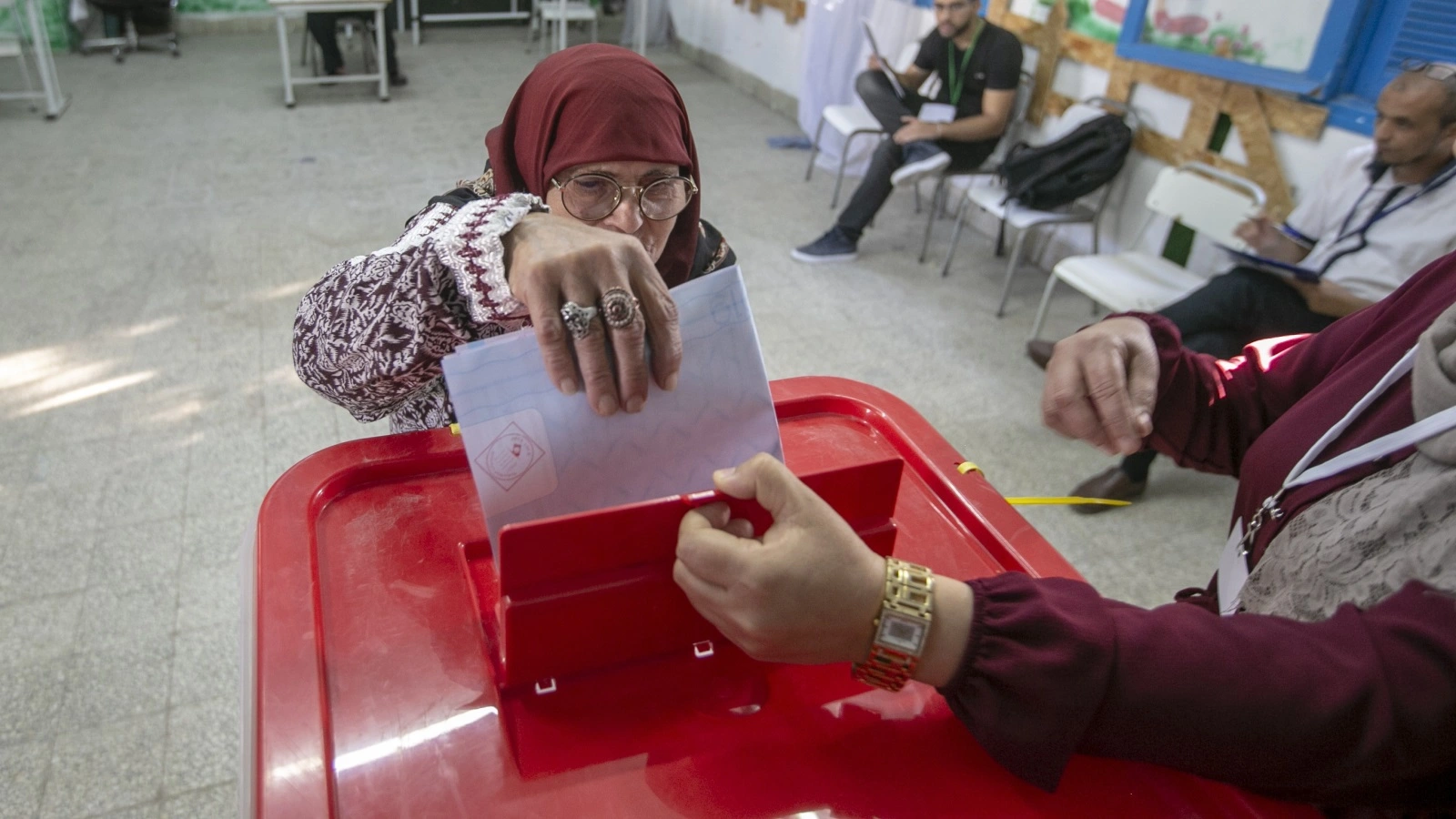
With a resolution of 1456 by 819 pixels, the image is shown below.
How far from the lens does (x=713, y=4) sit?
7.54 meters

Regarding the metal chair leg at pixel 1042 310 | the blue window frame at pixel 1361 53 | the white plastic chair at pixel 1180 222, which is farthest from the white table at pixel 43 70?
the blue window frame at pixel 1361 53

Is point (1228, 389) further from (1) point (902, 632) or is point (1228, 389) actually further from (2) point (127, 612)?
(2) point (127, 612)

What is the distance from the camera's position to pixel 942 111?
438 centimetres

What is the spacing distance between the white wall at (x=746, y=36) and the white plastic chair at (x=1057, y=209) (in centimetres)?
284

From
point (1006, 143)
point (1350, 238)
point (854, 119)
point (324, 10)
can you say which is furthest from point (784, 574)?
point (324, 10)

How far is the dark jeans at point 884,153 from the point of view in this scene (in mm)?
4266

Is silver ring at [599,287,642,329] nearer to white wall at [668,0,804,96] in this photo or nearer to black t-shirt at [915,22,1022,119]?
black t-shirt at [915,22,1022,119]

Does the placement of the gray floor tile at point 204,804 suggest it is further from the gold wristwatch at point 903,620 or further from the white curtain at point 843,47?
the white curtain at point 843,47

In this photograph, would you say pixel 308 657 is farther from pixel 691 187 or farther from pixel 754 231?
pixel 754 231

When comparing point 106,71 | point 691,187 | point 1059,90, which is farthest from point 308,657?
point 106,71

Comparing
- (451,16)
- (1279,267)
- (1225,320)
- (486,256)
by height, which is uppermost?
(486,256)

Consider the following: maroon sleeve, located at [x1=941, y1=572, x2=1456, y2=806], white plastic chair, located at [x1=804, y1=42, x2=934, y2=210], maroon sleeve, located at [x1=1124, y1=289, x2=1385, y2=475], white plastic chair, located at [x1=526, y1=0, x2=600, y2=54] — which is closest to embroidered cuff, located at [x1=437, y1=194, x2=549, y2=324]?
maroon sleeve, located at [x1=941, y1=572, x2=1456, y2=806]

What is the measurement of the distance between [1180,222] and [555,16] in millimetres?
5008

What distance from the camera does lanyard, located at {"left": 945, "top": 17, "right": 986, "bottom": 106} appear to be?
416 cm
